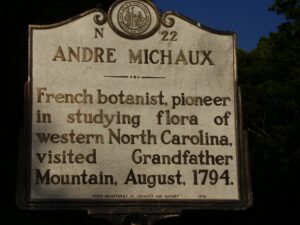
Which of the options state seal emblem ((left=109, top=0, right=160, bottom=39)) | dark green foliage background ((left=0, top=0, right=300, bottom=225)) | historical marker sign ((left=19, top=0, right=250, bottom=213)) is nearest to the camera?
historical marker sign ((left=19, top=0, right=250, bottom=213))

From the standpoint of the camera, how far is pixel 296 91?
26.9 metres

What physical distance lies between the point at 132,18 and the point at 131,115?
907 millimetres

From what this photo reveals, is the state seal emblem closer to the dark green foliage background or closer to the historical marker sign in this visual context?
the historical marker sign

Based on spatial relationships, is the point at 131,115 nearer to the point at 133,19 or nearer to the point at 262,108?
the point at 133,19

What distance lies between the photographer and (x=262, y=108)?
30094mm

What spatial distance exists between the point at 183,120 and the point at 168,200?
0.72m

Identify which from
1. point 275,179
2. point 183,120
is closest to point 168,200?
point 183,120

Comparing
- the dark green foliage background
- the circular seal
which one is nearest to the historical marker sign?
the circular seal

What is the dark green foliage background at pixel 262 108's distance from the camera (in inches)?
635

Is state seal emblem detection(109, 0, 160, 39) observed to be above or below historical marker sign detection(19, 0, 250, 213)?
above

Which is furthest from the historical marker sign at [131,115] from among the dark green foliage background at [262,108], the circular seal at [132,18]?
the dark green foliage background at [262,108]

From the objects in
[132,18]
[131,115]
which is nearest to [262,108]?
[132,18]

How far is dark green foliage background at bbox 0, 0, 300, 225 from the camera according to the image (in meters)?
16.1

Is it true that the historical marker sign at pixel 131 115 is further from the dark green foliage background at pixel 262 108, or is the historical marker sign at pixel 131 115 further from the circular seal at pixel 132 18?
the dark green foliage background at pixel 262 108
